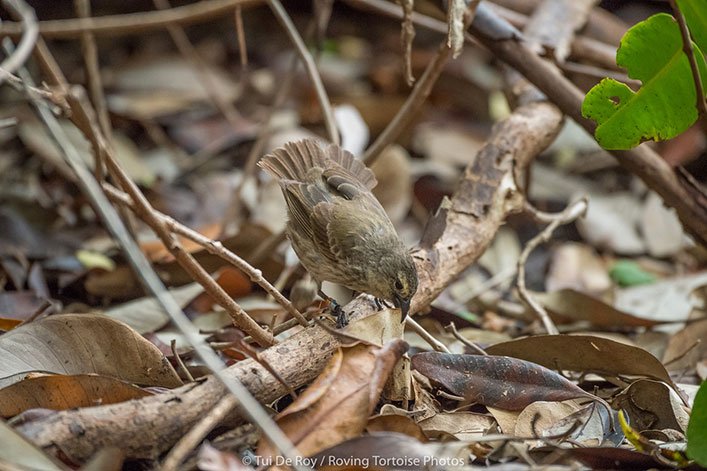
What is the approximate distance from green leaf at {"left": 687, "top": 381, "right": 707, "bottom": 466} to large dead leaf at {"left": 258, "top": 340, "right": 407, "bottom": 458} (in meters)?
0.84

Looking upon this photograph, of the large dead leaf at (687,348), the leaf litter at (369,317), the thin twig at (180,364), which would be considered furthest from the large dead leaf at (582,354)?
the thin twig at (180,364)

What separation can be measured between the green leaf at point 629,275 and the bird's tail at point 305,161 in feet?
6.66

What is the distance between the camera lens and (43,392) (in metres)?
2.76

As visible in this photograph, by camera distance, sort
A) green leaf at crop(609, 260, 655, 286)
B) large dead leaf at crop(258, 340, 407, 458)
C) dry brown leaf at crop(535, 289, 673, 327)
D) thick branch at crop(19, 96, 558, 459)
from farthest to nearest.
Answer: green leaf at crop(609, 260, 655, 286) → dry brown leaf at crop(535, 289, 673, 327) → large dead leaf at crop(258, 340, 407, 458) → thick branch at crop(19, 96, 558, 459)

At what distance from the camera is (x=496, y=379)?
122 inches

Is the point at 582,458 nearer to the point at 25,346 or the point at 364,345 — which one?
the point at 364,345

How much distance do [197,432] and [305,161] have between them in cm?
184

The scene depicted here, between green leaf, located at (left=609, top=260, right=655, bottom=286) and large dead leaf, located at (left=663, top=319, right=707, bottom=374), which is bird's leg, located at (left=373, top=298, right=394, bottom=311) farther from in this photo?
green leaf, located at (left=609, top=260, right=655, bottom=286)

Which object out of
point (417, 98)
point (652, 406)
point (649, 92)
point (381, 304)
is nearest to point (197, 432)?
point (381, 304)

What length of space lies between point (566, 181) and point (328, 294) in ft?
10.3

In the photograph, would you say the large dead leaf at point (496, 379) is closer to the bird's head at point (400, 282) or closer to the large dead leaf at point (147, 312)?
the bird's head at point (400, 282)

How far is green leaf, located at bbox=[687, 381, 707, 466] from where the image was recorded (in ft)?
8.13

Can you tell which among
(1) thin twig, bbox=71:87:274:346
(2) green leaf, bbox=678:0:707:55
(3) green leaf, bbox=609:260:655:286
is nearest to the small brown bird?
(1) thin twig, bbox=71:87:274:346

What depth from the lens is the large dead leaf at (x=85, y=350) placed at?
2994mm
